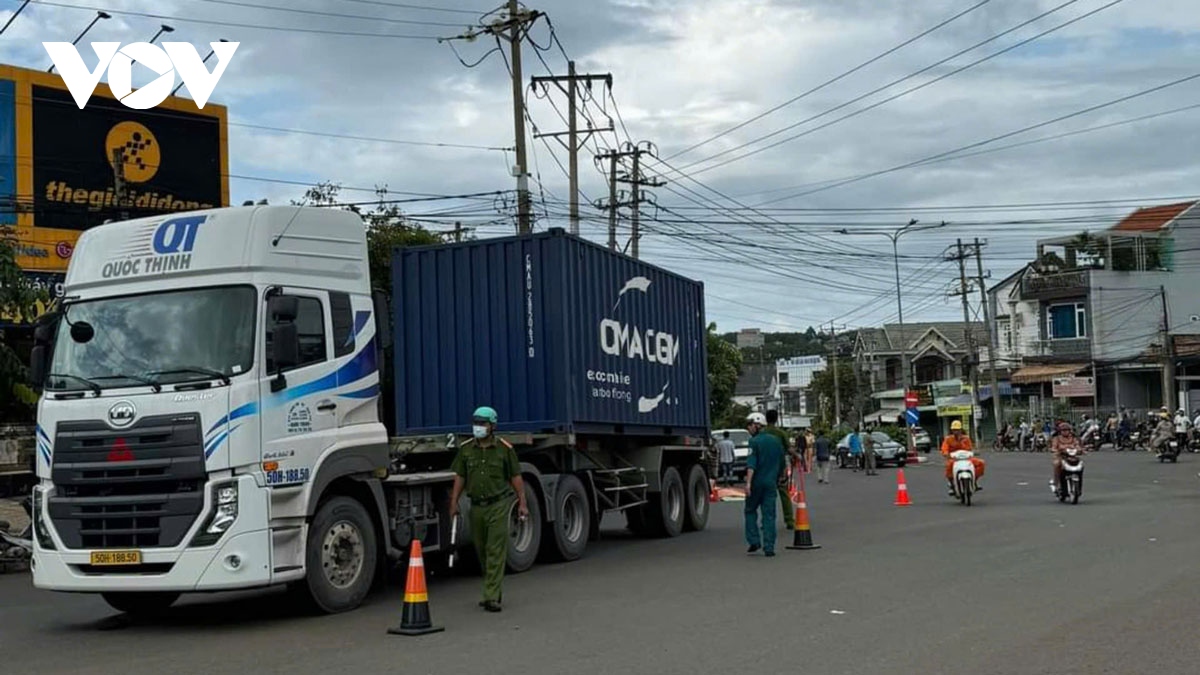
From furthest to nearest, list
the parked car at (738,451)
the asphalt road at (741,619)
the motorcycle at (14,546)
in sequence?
the parked car at (738,451) < the motorcycle at (14,546) < the asphalt road at (741,619)

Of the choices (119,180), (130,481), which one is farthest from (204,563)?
(119,180)

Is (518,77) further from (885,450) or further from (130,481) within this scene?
(885,450)

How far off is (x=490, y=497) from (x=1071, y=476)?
14.9 m

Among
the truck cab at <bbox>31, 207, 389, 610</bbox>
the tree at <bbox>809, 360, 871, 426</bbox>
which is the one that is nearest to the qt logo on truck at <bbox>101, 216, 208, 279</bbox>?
the truck cab at <bbox>31, 207, 389, 610</bbox>

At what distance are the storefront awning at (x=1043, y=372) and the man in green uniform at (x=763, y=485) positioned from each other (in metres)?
53.5

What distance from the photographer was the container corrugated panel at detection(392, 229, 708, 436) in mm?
14625

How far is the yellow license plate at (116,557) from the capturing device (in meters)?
9.75

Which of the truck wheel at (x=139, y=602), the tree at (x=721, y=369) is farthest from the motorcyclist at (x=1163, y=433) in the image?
the truck wheel at (x=139, y=602)

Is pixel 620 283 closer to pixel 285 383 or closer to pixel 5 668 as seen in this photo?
pixel 285 383

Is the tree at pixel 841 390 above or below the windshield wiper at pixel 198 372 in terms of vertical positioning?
above

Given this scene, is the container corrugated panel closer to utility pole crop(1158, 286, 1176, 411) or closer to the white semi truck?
the white semi truck

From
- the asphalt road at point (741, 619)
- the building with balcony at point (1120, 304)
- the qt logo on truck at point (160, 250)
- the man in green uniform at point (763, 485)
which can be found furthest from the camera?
the building with balcony at point (1120, 304)

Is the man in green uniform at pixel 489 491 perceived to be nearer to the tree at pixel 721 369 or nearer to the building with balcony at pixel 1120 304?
the tree at pixel 721 369

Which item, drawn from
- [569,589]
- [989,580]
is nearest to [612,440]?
[569,589]
